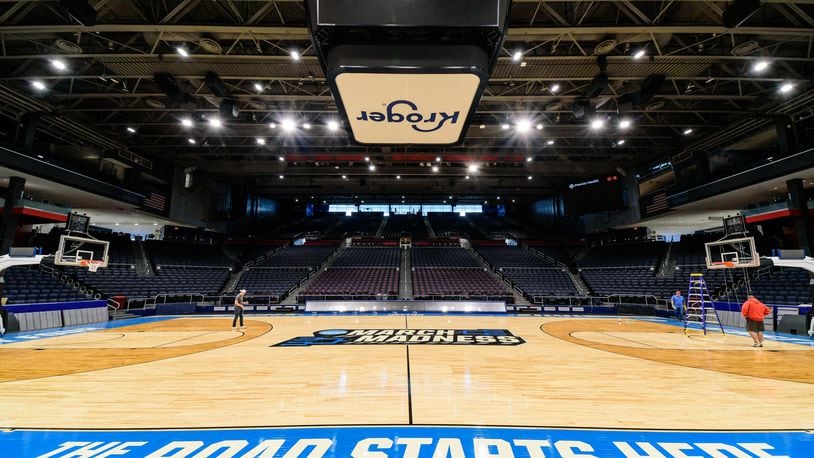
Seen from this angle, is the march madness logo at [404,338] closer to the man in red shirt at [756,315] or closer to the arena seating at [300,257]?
the man in red shirt at [756,315]

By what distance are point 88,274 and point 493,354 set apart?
20.1 meters

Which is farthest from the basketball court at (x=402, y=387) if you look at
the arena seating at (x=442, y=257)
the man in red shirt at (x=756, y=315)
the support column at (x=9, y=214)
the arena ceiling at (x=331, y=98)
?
the arena seating at (x=442, y=257)

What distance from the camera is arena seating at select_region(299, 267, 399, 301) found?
17.5 m

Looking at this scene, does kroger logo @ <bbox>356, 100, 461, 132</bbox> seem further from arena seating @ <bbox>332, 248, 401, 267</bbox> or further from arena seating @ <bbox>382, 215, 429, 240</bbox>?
arena seating @ <bbox>382, 215, 429, 240</bbox>

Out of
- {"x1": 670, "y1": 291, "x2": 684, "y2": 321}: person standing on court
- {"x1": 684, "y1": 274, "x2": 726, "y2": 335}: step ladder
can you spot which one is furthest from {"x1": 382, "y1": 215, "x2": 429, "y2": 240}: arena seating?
{"x1": 684, "y1": 274, "x2": 726, "y2": 335}: step ladder

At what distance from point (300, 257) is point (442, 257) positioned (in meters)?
10.7

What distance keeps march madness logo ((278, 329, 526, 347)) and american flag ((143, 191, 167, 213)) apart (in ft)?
49.8

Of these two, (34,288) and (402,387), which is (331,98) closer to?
(402,387)

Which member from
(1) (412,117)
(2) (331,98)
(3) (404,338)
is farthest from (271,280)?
(1) (412,117)

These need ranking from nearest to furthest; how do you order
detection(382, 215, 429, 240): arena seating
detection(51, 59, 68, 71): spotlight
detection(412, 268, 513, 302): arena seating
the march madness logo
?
the march madness logo < detection(51, 59, 68, 71): spotlight < detection(412, 268, 513, 302): arena seating < detection(382, 215, 429, 240): arena seating

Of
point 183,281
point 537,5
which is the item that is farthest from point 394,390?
point 183,281

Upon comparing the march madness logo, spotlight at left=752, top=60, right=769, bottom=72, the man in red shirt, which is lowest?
the march madness logo

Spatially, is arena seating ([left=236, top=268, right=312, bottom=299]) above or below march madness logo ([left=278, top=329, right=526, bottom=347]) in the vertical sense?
above

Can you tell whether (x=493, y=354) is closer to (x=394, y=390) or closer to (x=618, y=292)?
(x=394, y=390)
